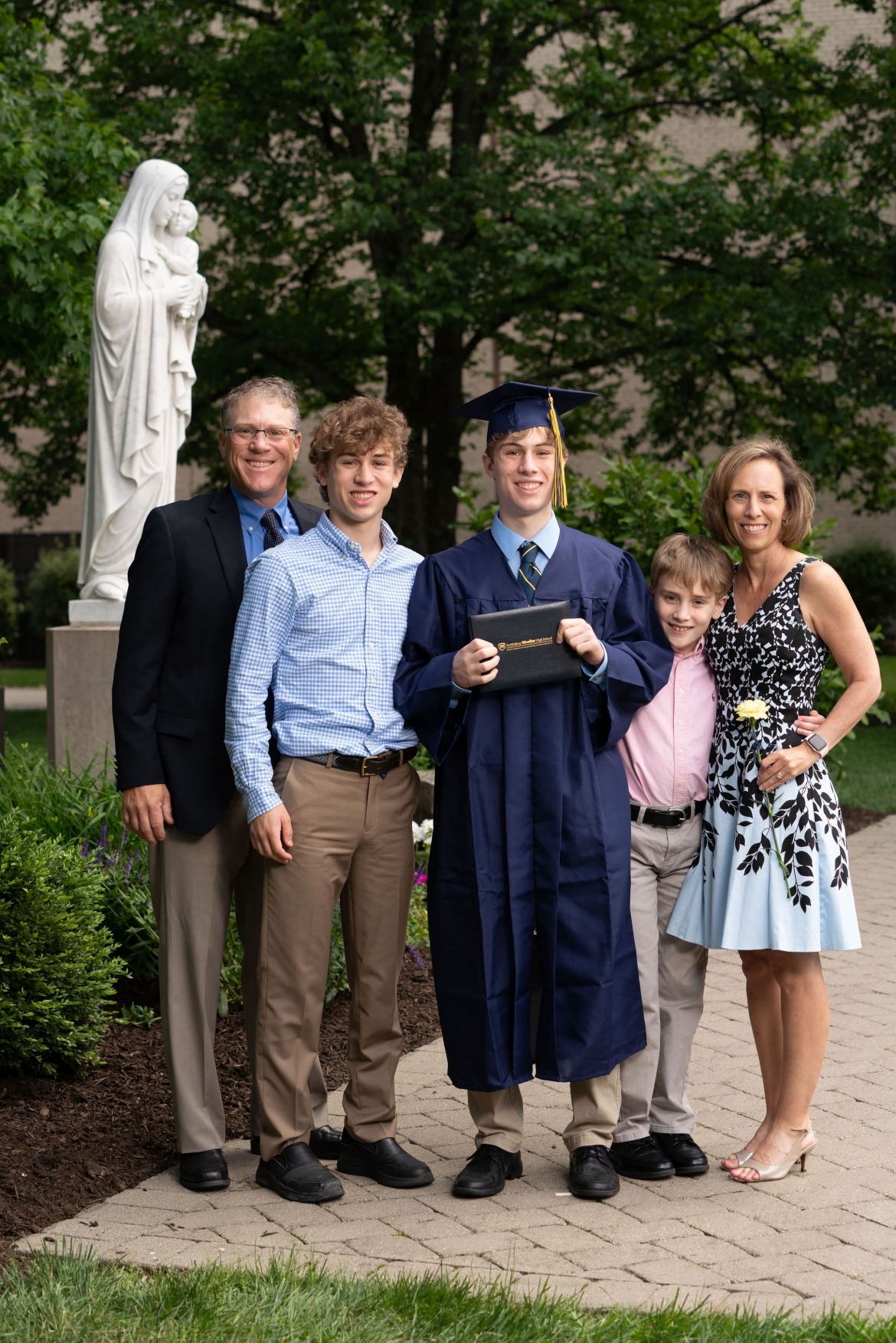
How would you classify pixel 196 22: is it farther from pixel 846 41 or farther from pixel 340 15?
pixel 846 41

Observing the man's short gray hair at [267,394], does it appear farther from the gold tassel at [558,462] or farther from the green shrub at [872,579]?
the green shrub at [872,579]

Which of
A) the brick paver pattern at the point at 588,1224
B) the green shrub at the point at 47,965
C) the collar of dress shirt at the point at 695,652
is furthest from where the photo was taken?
the green shrub at the point at 47,965

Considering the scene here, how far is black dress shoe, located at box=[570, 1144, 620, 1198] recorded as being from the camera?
3.79 m

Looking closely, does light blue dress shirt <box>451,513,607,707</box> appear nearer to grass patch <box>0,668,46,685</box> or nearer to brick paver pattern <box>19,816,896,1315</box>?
brick paver pattern <box>19,816,896,1315</box>

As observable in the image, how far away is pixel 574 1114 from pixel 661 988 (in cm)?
43

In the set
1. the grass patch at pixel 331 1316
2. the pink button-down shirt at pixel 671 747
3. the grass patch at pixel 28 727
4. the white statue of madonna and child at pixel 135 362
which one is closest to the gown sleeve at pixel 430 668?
the pink button-down shirt at pixel 671 747

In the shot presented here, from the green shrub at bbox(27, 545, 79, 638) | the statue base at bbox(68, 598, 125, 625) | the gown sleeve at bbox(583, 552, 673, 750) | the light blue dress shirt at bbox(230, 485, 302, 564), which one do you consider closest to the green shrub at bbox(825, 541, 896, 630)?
the green shrub at bbox(27, 545, 79, 638)

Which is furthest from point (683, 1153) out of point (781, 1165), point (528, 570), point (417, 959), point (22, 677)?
point (22, 677)

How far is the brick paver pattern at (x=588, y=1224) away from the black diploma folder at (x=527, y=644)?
1.37 m

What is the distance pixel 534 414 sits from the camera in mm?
3822

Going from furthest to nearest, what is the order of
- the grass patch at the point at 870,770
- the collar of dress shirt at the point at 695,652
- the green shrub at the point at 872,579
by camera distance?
the green shrub at the point at 872,579, the grass patch at the point at 870,770, the collar of dress shirt at the point at 695,652

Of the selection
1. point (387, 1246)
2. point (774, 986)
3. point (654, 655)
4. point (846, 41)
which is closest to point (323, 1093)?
point (387, 1246)

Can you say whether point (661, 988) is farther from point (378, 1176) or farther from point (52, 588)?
point (52, 588)

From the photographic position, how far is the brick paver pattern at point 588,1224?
328 cm
